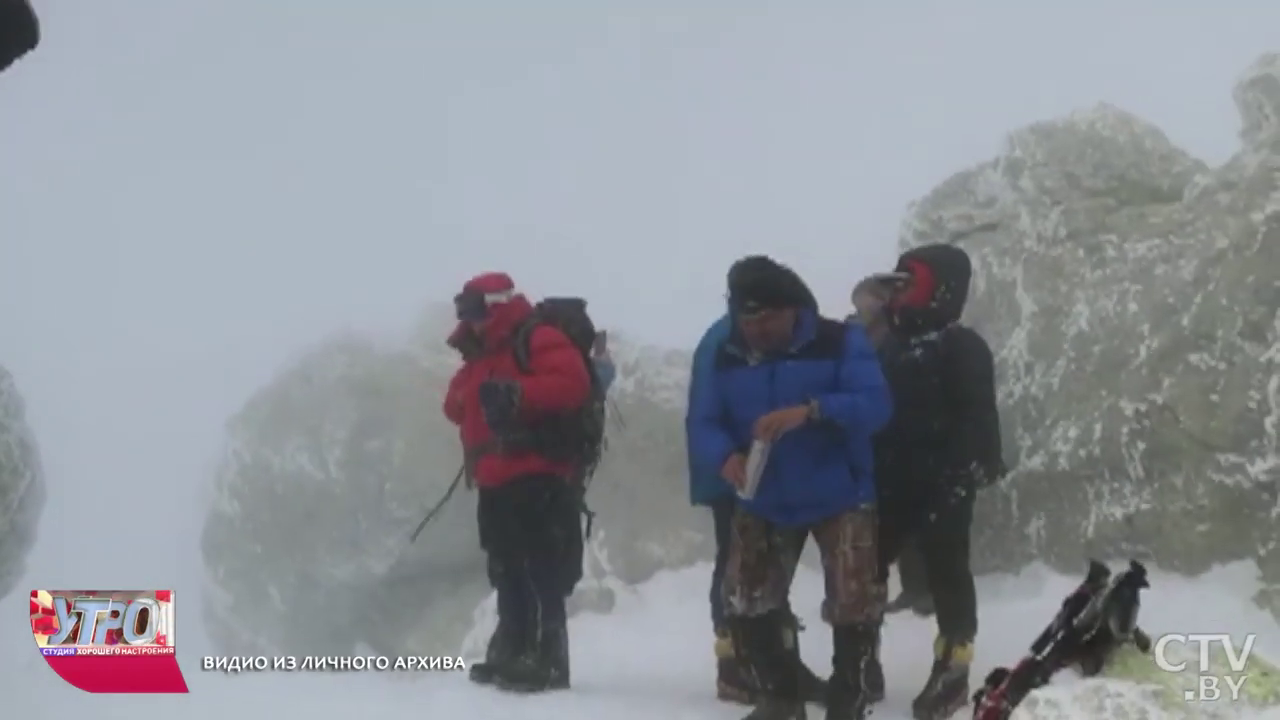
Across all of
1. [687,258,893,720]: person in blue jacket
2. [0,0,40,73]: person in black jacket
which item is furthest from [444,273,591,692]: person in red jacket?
[0,0,40,73]: person in black jacket

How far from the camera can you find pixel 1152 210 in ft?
9.12

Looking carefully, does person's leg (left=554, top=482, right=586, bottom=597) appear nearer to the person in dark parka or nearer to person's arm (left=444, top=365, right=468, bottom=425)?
person's arm (left=444, top=365, right=468, bottom=425)

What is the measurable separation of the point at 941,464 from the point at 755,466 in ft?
1.51

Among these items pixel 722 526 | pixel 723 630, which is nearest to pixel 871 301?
pixel 722 526

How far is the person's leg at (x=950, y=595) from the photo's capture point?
8.55 ft

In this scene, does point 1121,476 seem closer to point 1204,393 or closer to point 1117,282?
point 1204,393

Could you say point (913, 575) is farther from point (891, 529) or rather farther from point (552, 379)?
point (552, 379)

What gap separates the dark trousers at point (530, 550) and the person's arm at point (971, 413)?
92 cm

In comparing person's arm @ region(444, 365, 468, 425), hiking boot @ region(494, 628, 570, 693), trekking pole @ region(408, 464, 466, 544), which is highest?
person's arm @ region(444, 365, 468, 425)

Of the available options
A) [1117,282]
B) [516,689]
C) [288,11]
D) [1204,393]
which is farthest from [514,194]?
[1204,393]

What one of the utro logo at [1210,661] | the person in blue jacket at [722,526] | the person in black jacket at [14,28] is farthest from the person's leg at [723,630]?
the person in black jacket at [14,28]

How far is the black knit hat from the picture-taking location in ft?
8.42

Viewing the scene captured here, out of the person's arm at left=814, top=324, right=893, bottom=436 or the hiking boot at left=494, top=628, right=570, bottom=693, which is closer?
the person's arm at left=814, top=324, right=893, bottom=436

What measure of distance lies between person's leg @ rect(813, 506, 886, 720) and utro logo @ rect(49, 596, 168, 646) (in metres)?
1.79
